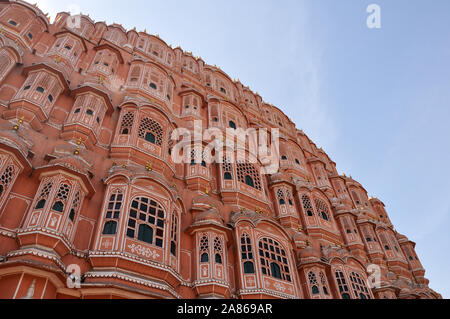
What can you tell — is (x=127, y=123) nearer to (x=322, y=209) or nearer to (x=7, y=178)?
(x=7, y=178)

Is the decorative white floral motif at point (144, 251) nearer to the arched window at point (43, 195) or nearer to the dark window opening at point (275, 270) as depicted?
the arched window at point (43, 195)

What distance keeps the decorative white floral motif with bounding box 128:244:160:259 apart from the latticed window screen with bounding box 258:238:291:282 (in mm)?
5485

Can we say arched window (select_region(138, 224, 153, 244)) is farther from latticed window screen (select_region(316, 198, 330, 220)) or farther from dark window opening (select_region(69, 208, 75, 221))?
latticed window screen (select_region(316, 198, 330, 220))

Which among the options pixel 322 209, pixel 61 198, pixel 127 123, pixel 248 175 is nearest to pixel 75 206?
pixel 61 198

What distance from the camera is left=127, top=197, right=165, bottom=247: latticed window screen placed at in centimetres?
1239

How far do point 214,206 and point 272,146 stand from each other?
12453 mm

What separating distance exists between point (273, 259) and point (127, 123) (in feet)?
33.8

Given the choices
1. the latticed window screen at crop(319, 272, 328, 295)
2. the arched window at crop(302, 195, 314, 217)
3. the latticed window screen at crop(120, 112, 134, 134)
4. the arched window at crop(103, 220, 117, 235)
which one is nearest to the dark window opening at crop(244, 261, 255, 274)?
the latticed window screen at crop(319, 272, 328, 295)

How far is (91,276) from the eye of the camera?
10.5 metres

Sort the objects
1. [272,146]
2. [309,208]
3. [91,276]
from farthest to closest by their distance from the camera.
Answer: [272,146] → [309,208] → [91,276]

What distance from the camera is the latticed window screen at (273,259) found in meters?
15.4
